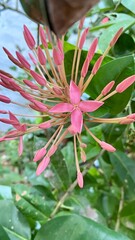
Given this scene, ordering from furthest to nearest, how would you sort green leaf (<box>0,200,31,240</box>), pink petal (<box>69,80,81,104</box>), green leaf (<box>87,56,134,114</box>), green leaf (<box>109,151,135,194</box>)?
green leaf (<box>109,151,135,194</box>) < green leaf (<box>0,200,31,240</box>) < green leaf (<box>87,56,134,114</box>) < pink petal (<box>69,80,81,104</box>)

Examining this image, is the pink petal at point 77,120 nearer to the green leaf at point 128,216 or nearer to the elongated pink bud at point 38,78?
the elongated pink bud at point 38,78

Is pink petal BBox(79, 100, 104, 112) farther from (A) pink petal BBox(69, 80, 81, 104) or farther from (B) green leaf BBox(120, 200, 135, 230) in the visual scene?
(B) green leaf BBox(120, 200, 135, 230)

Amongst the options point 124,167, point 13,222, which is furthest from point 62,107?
point 124,167

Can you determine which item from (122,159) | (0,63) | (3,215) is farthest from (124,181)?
(0,63)

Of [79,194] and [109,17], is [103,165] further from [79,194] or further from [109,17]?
[109,17]

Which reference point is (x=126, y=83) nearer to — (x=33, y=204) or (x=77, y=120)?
(x=77, y=120)

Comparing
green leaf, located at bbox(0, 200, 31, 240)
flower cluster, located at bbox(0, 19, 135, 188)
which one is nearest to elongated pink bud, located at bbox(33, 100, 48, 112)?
flower cluster, located at bbox(0, 19, 135, 188)
